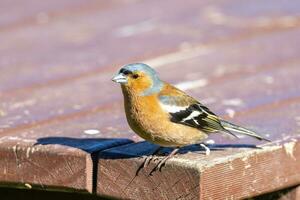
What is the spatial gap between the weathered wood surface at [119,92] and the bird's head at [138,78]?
205 mm

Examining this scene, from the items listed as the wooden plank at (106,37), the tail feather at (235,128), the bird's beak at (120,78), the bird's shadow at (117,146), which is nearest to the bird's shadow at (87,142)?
the bird's shadow at (117,146)

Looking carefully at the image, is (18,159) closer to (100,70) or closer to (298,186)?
(298,186)

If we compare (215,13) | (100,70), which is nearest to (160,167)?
(100,70)

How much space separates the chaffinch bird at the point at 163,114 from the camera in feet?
12.3

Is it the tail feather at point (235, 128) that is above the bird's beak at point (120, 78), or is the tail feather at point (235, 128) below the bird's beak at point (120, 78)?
below

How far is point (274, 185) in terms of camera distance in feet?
11.5

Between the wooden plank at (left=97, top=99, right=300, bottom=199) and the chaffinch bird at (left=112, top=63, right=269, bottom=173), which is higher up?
the chaffinch bird at (left=112, top=63, right=269, bottom=173)

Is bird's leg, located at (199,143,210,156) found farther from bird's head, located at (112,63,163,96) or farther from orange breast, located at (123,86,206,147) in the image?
bird's head, located at (112,63,163,96)

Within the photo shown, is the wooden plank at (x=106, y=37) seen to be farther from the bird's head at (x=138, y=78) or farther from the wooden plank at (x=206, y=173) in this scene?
the wooden plank at (x=206, y=173)

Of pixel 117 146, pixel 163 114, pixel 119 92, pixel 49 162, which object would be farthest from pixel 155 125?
pixel 119 92

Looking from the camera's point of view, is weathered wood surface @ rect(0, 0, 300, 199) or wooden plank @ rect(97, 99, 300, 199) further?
weathered wood surface @ rect(0, 0, 300, 199)

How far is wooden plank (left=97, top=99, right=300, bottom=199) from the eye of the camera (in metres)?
3.16

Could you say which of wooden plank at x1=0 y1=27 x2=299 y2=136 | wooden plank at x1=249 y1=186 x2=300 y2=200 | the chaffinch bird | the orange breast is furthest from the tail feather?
wooden plank at x1=0 y1=27 x2=299 y2=136

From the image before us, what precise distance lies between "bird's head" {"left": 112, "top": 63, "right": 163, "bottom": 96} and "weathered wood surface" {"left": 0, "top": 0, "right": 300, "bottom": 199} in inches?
8.1
